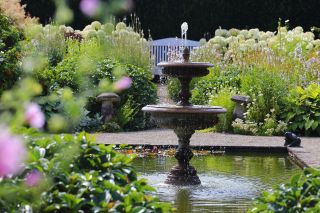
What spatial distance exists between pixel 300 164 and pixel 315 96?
3.92m

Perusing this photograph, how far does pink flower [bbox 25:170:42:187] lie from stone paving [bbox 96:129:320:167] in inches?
245

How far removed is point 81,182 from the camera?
3525 millimetres

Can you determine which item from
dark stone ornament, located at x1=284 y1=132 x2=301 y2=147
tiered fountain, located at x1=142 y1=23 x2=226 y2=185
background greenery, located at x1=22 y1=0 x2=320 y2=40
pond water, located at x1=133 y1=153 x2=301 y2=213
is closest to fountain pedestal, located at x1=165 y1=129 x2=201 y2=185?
tiered fountain, located at x1=142 y1=23 x2=226 y2=185

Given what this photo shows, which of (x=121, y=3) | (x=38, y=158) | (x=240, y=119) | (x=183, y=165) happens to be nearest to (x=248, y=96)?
(x=240, y=119)

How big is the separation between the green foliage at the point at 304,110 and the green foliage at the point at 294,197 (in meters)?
8.58

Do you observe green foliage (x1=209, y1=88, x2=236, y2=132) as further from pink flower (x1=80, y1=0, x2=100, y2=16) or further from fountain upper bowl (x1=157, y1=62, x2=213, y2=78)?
pink flower (x1=80, y1=0, x2=100, y2=16)

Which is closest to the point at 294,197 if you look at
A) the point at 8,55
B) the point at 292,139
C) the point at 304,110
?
the point at 292,139

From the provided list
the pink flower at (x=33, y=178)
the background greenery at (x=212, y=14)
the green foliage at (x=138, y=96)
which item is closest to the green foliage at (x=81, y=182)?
the pink flower at (x=33, y=178)

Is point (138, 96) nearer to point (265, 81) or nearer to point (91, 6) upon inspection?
point (265, 81)

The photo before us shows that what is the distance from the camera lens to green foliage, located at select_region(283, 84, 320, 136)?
1255 centimetres

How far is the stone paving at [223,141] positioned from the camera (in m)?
10.2

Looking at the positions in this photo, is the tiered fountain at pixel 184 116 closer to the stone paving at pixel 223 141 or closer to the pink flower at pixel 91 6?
the stone paving at pixel 223 141

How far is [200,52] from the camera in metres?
17.8

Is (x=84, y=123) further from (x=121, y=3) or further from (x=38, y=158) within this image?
(x=121, y=3)
